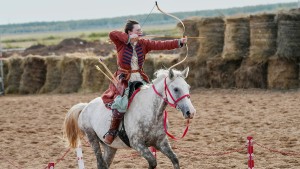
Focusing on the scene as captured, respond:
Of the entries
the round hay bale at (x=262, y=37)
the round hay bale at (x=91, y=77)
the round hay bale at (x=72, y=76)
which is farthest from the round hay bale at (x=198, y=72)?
the round hay bale at (x=72, y=76)

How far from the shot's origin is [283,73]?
18719 millimetres

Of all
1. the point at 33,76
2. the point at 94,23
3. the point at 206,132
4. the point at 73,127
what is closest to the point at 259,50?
the point at 206,132

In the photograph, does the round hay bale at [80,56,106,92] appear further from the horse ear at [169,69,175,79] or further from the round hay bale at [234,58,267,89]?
the horse ear at [169,69,175,79]

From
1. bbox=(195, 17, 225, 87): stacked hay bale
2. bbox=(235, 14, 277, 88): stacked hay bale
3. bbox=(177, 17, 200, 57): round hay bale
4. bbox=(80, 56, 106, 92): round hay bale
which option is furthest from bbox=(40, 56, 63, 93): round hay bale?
bbox=(235, 14, 277, 88): stacked hay bale

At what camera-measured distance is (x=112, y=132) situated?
28.7 ft

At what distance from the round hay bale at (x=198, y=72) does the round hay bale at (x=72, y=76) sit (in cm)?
498

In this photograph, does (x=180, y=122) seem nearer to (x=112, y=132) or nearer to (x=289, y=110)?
(x=289, y=110)

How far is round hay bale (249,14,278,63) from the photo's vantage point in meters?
18.9

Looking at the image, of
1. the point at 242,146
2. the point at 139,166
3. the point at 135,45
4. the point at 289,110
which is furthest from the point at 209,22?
the point at 135,45

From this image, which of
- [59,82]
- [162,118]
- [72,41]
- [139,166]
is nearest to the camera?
[162,118]

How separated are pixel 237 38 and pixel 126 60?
11176mm

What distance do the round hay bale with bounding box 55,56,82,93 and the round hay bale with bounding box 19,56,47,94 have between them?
4.58ft

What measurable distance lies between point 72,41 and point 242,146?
34.3 metres

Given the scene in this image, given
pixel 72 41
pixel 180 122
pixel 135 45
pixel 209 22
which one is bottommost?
pixel 72 41
